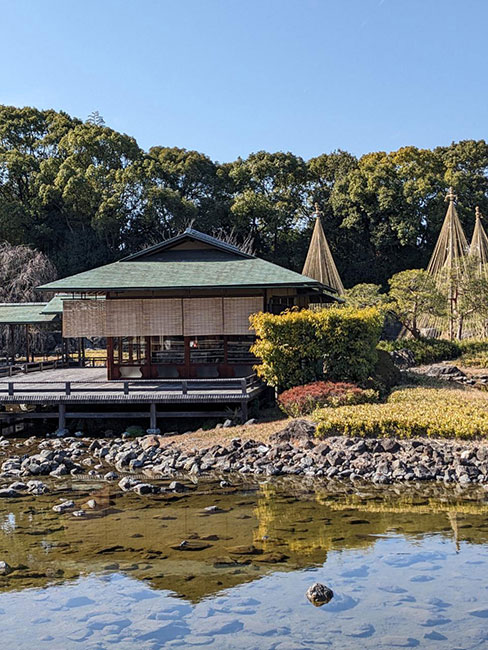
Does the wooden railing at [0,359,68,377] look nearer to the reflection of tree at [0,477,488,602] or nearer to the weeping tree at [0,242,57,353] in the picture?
the weeping tree at [0,242,57,353]

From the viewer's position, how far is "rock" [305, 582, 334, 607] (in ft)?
27.8

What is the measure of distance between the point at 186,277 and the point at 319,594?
45.2 ft

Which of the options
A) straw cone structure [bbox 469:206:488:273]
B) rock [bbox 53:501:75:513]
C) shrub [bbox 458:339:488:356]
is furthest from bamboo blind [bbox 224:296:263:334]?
straw cone structure [bbox 469:206:488:273]

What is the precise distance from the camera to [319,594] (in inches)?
335

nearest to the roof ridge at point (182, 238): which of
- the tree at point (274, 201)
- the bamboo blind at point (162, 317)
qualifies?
the bamboo blind at point (162, 317)

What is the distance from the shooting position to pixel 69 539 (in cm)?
1096

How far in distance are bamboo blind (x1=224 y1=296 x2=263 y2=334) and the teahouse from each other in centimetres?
3

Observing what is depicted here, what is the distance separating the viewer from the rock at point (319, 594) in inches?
333

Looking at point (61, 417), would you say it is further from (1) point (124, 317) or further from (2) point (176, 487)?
(2) point (176, 487)

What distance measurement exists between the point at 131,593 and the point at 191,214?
36.6 meters

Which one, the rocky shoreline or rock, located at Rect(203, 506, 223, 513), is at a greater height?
the rocky shoreline

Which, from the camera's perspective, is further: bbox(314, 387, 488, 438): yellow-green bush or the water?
bbox(314, 387, 488, 438): yellow-green bush

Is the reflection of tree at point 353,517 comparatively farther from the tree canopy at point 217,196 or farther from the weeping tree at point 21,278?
the tree canopy at point 217,196

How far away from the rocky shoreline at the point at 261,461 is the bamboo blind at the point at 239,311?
4.80 m
